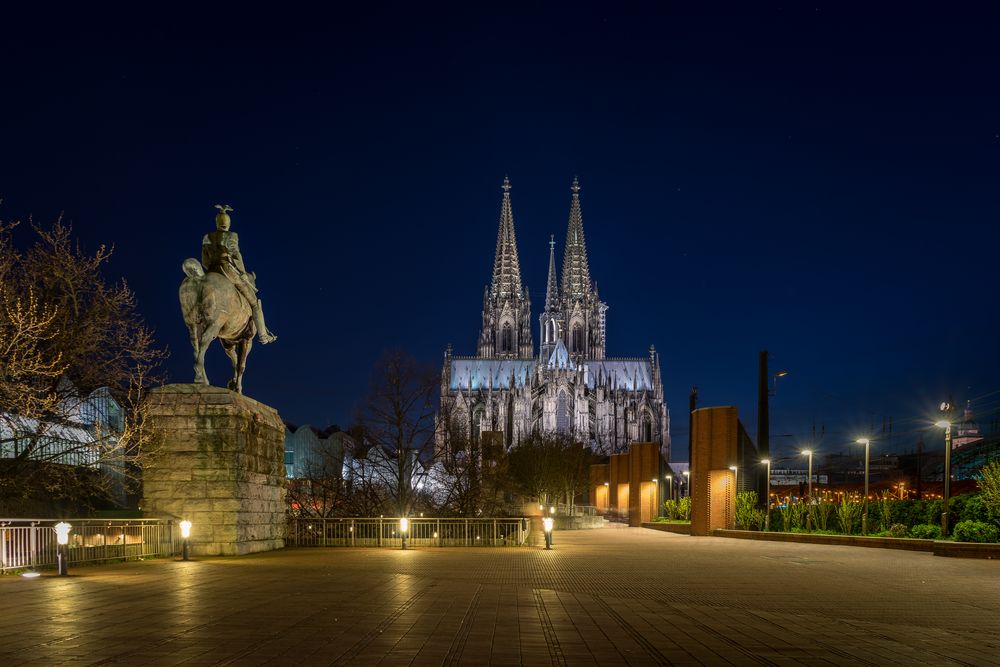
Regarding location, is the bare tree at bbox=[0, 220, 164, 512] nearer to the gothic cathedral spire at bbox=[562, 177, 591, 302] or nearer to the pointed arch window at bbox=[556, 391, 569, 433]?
the pointed arch window at bbox=[556, 391, 569, 433]

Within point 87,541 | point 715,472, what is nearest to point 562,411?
point 715,472

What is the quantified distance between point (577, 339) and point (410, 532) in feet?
437

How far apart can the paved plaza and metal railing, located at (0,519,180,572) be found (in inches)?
26.7

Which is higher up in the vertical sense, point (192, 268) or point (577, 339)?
point (577, 339)

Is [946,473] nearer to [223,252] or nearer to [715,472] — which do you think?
[715,472]

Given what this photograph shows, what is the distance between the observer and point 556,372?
13838cm

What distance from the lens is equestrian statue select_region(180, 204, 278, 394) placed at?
722 inches

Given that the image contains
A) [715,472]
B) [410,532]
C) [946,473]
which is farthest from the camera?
[715,472]

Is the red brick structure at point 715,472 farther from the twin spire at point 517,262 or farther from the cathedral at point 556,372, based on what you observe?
the twin spire at point 517,262

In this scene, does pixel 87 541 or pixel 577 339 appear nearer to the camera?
pixel 87 541

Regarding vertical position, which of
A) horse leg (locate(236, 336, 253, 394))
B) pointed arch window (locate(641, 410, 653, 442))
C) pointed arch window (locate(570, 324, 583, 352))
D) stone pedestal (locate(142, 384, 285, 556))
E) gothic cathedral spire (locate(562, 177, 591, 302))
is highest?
gothic cathedral spire (locate(562, 177, 591, 302))

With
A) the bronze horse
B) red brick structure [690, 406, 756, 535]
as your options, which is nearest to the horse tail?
the bronze horse

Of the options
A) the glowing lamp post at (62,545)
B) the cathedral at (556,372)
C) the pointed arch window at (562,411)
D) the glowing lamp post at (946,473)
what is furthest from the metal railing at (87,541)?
the pointed arch window at (562,411)

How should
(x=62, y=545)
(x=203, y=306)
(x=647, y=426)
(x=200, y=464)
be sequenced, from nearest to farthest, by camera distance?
(x=62, y=545), (x=200, y=464), (x=203, y=306), (x=647, y=426)
